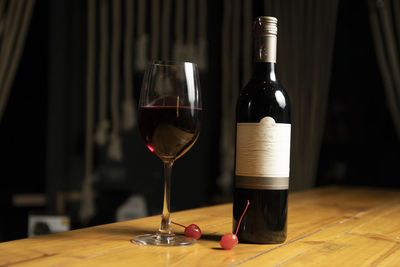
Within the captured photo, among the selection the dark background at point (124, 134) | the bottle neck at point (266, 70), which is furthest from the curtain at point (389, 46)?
the bottle neck at point (266, 70)

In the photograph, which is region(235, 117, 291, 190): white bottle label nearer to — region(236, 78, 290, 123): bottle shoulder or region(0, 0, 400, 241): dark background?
region(236, 78, 290, 123): bottle shoulder

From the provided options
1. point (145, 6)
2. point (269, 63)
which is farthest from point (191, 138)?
point (145, 6)

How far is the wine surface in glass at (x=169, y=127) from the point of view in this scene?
775 mm

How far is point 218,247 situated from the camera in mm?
757

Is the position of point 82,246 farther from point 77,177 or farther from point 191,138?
point 77,177

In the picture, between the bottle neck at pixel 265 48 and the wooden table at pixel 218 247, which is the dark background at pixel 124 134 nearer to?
the wooden table at pixel 218 247

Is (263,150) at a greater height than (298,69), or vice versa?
(298,69)

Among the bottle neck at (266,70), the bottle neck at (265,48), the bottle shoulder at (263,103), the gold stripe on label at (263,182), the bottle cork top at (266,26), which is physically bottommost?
the gold stripe on label at (263,182)

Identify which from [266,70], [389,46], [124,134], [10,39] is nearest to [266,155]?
[266,70]

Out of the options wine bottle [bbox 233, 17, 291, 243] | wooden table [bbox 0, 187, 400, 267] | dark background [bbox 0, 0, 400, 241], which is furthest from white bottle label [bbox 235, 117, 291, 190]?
dark background [bbox 0, 0, 400, 241]

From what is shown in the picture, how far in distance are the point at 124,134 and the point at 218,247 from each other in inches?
91.9

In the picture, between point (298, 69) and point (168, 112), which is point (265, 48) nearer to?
point (168, 112)

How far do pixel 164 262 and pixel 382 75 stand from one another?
2.82 meters

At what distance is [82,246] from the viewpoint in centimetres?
72
